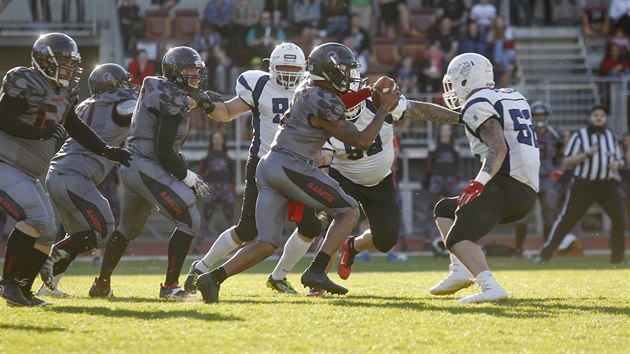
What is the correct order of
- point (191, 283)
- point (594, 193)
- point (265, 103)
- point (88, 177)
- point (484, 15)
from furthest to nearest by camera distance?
point (484, 15), point (594, 193), point (265, 103), point (88, 177), point (191, 283)

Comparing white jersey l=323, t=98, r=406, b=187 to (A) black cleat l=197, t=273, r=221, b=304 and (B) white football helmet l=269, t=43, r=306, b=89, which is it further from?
(A) black cleat l=197, t=273, r=221, b=304

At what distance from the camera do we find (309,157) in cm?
674

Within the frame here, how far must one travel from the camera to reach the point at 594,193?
12.1m

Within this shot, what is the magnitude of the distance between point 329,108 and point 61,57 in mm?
1542

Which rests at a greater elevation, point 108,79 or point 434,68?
point 108,79

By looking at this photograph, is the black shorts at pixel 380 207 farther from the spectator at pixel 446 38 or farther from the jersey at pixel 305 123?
the spectator at pixel 446 38

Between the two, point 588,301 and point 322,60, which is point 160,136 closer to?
point 322,60

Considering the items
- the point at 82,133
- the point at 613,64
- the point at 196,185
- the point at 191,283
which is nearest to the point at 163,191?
the point at 196,185

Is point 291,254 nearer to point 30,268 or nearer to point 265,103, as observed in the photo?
point 265,103

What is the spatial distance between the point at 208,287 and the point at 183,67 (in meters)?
1.37

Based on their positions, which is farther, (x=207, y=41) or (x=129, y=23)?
(x=129, y=23)

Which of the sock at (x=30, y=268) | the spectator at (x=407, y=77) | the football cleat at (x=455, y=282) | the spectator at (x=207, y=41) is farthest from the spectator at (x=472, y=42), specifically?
the sock at (x=30, y=268)

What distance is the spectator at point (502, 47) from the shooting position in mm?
17547

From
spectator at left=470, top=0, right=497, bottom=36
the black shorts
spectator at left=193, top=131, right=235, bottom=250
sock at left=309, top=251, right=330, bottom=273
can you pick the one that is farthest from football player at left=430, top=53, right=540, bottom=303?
spectator at left=470, top=0, right=497, bottom=36
